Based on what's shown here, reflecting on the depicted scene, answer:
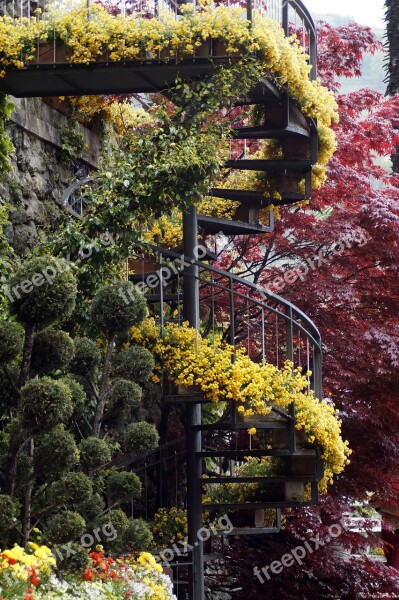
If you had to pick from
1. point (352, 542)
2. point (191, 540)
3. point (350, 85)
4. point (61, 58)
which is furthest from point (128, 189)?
point (350, 85)

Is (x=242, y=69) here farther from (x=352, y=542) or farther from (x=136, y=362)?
(x=352, y=542)

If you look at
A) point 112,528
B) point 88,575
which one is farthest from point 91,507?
point 88,575

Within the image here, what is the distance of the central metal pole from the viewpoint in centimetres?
783

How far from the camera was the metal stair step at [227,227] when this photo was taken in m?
8.23

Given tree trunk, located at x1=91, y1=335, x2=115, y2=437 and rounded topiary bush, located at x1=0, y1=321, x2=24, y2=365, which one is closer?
rounded topiary bush, located at x1=0, y1=321, x2=24, y2=365

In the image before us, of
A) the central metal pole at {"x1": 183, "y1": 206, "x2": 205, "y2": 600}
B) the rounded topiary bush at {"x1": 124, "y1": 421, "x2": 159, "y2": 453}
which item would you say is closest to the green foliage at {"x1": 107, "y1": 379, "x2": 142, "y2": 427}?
the rounded topiary bush at {"x1": 124, "y1": 421, "x2": 159, "y2": 453}

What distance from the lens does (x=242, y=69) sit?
7.27 metres

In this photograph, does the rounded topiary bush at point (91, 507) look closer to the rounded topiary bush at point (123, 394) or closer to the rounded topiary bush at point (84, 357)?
the rounded topiary bush at point (123, 394)

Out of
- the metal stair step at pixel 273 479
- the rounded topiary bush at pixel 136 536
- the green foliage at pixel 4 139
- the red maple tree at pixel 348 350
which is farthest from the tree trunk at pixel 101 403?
the red maple tree at pixel 348 350

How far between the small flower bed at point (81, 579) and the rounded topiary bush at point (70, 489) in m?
0.33

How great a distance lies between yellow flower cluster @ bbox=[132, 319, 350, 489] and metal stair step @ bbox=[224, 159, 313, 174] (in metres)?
1.62

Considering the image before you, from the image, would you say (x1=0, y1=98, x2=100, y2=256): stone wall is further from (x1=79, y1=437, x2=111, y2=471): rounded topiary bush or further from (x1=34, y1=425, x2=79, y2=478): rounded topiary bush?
(x1=34, y1=425, x2=79, y2=478): rounded topiary bush

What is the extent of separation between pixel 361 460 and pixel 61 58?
404 cm

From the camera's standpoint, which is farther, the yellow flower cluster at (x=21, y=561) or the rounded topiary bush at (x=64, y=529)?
the rounded topiary bush at (x=64, y=529)
